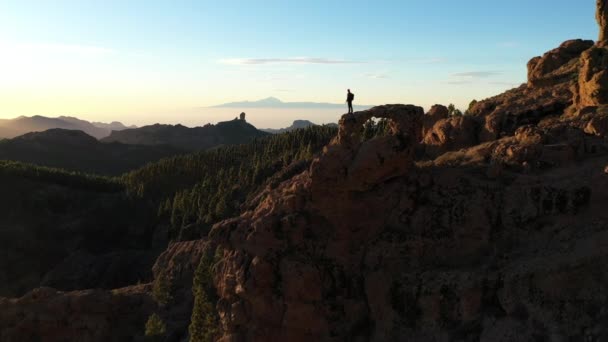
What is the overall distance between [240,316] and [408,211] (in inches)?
600

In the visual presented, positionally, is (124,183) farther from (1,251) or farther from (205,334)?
(205,334)

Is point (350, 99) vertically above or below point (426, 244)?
above

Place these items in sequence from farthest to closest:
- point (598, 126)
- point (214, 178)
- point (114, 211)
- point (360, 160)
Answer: point (214, 178)
point (114, 211)
point (598, 126)
point (360, 160)

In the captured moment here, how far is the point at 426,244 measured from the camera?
3438 cm

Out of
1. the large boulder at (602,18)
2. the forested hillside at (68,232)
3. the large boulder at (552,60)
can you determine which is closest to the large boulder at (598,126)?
the large boulder at (552,60)

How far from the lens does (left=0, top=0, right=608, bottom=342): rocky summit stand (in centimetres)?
2817

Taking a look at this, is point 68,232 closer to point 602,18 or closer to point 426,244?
point 426,244

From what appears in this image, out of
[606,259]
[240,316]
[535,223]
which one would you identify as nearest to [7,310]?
[240,316]

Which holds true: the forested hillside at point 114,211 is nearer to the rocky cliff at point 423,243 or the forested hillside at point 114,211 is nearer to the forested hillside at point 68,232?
the forested hillside at point 68,232

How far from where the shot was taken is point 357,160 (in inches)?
1437

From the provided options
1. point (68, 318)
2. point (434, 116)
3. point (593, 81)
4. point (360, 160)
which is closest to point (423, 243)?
point (360, 160)

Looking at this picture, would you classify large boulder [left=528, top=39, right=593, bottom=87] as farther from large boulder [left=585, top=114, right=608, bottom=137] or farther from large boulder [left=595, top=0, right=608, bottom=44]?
large boulder [left=585, top=114, right=608, bottom=137]

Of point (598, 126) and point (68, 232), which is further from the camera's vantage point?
point (68, 232)

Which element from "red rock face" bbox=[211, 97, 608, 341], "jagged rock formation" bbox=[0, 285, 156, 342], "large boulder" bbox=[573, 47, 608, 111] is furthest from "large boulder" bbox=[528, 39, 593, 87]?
"jagged rock formation" bbox=[0, 285, 156, 342]
